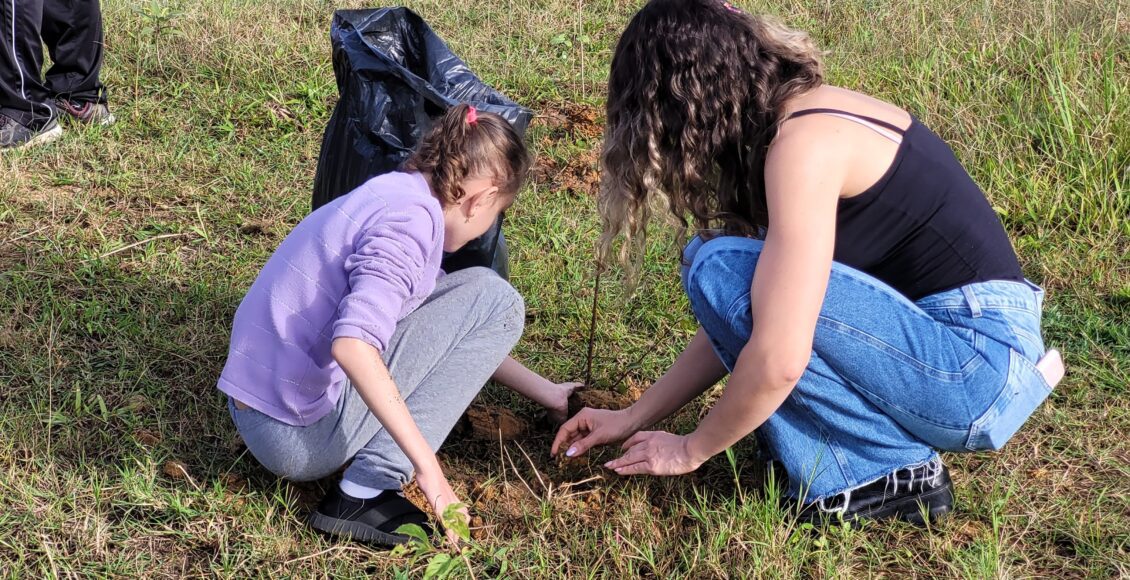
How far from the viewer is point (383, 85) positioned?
8.79 ft

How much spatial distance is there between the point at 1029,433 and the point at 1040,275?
808 mm

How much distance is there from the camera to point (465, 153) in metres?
2.05

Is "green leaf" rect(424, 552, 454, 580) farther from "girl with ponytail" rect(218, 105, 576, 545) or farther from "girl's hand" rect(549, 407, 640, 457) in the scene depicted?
"girl's hand" rect(549, 407, 640, 457)

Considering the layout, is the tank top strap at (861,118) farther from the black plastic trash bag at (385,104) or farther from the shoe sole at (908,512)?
the black plastic trash bag at (385,104)

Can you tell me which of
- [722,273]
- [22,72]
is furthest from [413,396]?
[22,72]

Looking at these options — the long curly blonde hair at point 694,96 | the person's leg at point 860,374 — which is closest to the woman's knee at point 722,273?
the person's leg at point 860,374

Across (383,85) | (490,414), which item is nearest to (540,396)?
(490,414)

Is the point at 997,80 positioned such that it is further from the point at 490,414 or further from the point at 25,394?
the point at 25,394

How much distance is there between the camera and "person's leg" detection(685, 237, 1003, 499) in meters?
1.96

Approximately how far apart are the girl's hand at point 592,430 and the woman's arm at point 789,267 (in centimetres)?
52

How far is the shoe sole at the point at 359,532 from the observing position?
214 cm

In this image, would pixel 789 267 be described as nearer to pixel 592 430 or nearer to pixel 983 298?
pixel 983 298

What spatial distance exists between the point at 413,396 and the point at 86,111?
265 cm

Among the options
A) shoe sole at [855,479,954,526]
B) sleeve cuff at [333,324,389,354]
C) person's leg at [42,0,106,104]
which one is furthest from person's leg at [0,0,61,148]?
shoe sole at [855,479,954,526]
